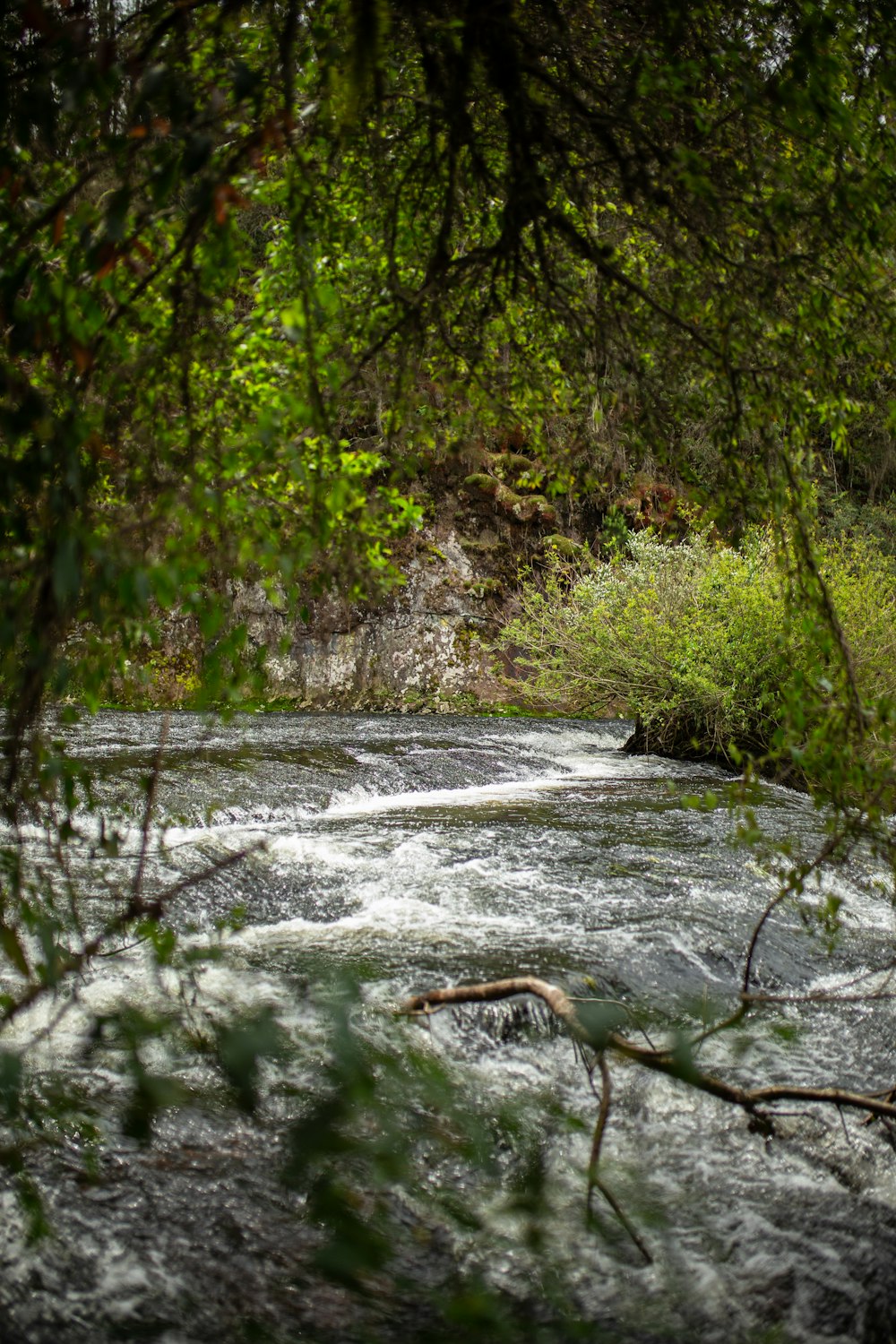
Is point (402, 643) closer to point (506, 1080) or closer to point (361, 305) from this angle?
point (506, 1080)

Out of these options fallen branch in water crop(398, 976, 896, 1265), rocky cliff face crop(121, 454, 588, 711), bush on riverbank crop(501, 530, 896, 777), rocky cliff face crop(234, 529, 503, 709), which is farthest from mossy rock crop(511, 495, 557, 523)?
fallen branch in water crop(398, 976, 896, 1265)

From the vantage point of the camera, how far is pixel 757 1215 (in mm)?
3514

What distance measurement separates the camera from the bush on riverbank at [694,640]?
41.3 ft

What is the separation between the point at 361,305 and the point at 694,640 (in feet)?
32.7

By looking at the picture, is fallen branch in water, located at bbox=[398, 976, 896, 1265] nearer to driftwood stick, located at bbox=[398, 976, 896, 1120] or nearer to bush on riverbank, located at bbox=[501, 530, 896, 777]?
driftwood stick, located at bbox=[398, 976, 896, 1120]

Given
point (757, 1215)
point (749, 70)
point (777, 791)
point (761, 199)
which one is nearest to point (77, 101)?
point (749, 70)

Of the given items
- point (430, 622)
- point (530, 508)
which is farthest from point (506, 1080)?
point (530, 508)

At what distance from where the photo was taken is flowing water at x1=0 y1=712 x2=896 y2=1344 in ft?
9.66

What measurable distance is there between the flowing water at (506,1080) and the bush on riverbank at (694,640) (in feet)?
12.7

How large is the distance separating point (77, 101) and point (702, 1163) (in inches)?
150

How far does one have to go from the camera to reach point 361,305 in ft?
11.8

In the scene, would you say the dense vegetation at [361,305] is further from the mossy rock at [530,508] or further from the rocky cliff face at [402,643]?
the mossy rock at [530,508]

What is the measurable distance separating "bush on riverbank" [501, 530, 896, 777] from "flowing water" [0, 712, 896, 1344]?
387cm

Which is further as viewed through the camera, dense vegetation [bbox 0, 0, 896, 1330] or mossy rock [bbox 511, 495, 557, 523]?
mossy rock [bbox 511, 495, 557, 523]
